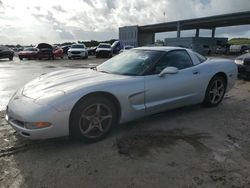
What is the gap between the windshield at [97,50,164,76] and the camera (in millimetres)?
4445

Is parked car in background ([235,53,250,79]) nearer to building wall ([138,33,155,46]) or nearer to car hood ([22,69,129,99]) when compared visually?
car hood ([22,69,129,99])

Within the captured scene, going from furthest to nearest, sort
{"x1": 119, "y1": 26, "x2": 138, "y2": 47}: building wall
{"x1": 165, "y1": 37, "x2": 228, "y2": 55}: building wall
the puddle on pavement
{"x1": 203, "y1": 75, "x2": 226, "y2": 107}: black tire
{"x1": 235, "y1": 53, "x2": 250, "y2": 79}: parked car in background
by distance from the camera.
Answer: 1. {"x1": 119, "y1": 26, "x2": 138, "y2": 47}: building wall
2. {"x1": 165, "y1": 37, "x2": 228, "y2": 55}: building wall
3. {"x1": 235, "y1": 53, "x2": 250, "y2": 79}: parked car in background
4. {"x1": 203, "y1": 75, "x2": 226, "y2": 107}: black tire
5. the puddle on pavement

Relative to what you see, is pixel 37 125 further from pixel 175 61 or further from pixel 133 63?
pixel 175 61

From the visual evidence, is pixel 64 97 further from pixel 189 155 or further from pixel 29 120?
pixel 189 155

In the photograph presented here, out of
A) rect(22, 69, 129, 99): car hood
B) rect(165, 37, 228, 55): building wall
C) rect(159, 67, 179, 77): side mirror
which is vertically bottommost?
rect(22, 69, 129, 99): car hood

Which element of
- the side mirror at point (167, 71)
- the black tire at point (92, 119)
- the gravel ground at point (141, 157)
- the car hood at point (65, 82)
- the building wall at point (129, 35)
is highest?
the building wall at point (129, 35)

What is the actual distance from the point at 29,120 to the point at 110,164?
114 cm

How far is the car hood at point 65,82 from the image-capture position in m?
3.67

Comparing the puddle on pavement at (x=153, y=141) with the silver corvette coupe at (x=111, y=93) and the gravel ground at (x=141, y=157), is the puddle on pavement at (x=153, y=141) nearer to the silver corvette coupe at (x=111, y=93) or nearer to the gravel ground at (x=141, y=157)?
the gravel ground at (x=141, y=157)

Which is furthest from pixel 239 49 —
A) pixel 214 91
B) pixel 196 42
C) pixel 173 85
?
pixel 173 85

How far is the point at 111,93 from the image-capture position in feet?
12.6

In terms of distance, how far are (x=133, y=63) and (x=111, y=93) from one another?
1000 mm

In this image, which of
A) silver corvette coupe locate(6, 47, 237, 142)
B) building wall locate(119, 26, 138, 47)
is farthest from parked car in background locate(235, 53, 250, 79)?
building wall locate(119, 26, 138, 47)

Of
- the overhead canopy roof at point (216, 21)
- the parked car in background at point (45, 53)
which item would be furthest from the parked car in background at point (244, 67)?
the overhead canopy roof at point (216, 21)
